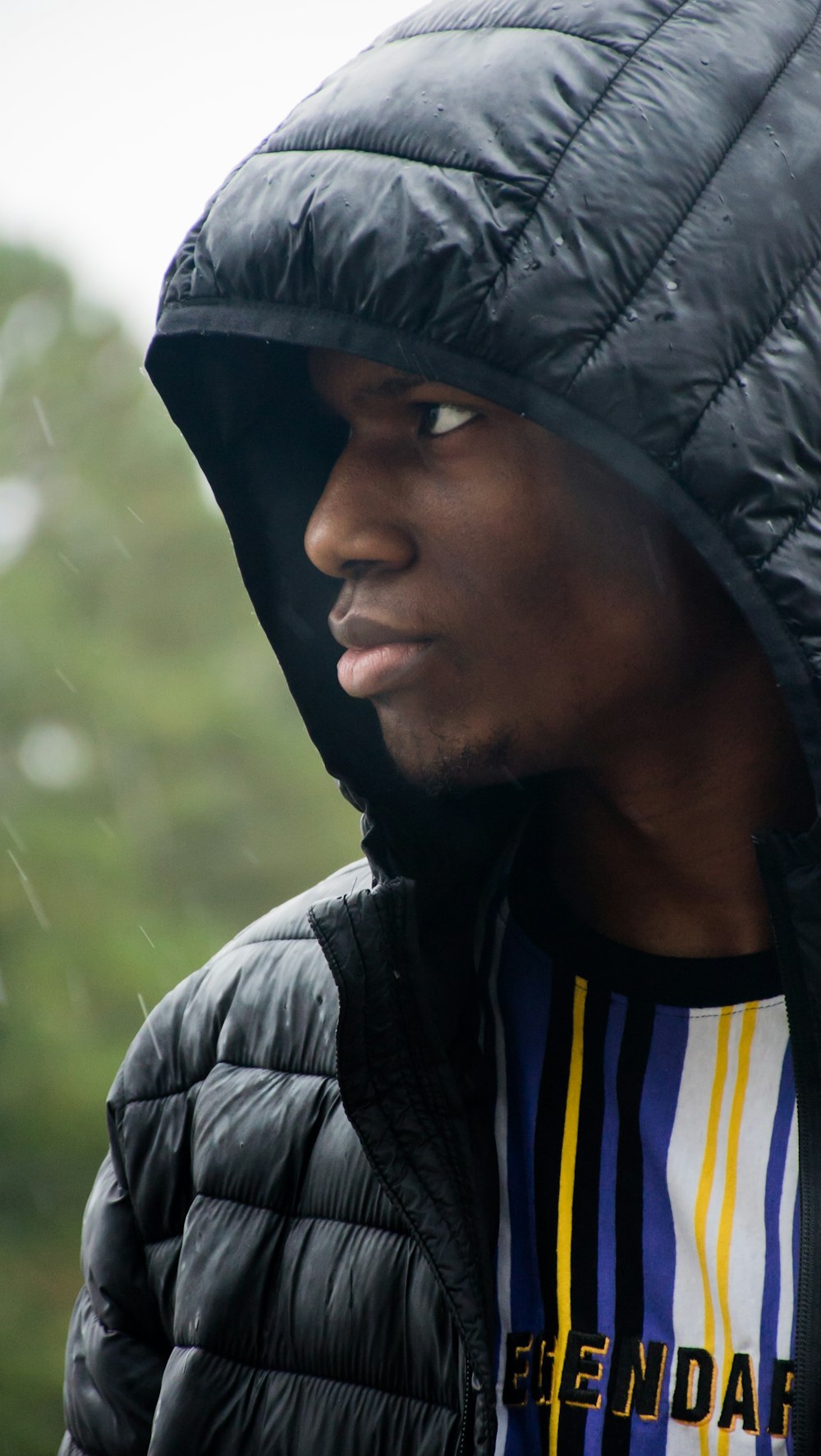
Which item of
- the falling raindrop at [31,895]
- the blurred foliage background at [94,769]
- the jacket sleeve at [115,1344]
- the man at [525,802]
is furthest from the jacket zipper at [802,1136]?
the falling raindrop at [31,895]

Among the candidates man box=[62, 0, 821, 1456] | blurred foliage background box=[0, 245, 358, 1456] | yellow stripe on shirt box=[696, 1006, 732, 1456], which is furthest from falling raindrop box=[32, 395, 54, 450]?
yellow stripe on shirt box=[696, 1006, 732, 1456]

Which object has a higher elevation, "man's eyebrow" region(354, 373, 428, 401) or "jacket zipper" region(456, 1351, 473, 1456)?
"man's eyebrow" region(354, 373, 428, 401)

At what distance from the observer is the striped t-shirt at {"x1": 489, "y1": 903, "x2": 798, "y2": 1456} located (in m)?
1.56

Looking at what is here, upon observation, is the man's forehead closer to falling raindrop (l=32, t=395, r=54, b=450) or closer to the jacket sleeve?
the jacket sleeve

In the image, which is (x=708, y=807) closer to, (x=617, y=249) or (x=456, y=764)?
(x=456, y=764)

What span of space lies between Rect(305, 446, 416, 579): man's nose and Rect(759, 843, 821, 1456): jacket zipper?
589 millimetres

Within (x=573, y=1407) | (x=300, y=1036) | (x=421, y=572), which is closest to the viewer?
(x=573, y=1407)

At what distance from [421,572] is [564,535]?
0.61 feet

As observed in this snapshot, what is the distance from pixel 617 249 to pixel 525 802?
900 millimetres

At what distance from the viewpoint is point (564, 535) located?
169cm

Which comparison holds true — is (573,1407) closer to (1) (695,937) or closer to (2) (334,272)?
(1) (695,937)

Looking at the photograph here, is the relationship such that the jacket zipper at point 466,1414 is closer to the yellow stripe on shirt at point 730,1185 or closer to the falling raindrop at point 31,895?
the yellow stripe on shirt at point 730,1185

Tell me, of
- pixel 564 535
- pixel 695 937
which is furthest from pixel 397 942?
pixel 564 535

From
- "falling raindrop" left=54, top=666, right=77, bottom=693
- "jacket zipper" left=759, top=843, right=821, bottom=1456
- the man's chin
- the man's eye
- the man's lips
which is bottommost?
"falling raindrop" left=54, top=666, right=77, bottom=693
